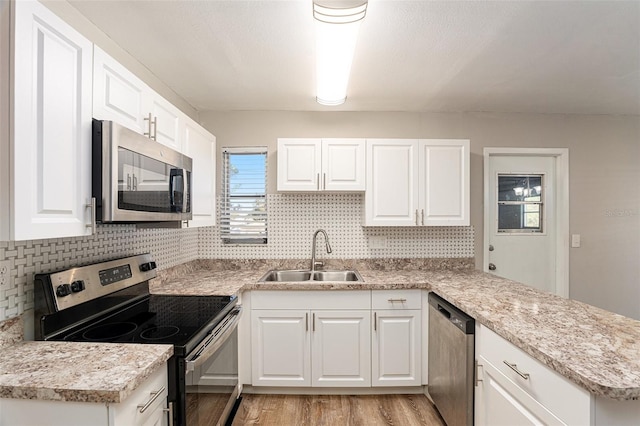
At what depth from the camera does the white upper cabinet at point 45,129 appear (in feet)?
3.10

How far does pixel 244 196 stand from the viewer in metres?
3.11

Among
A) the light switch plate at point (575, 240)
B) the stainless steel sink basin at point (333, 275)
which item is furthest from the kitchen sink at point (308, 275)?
the light switch plate at point (575, 240)

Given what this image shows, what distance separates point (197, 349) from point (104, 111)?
1081mm

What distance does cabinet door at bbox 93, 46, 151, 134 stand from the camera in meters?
1.28

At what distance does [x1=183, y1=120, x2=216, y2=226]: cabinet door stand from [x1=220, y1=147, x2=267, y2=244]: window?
422 millimetres

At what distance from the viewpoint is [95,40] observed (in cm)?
173

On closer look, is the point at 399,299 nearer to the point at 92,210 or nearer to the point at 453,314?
the point at 453,314

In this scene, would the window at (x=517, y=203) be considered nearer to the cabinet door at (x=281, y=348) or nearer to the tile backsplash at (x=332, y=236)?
the tile backsplash at (x=332, y=236)

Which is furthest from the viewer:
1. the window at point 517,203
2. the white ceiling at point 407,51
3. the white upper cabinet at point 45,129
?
the window at point 517,203

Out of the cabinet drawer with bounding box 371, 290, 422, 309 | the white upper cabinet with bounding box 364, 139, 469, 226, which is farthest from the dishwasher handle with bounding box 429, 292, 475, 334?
the white upper cabinet with bounding box 364, 139, 469, 226

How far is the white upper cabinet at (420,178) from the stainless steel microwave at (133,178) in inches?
62.7

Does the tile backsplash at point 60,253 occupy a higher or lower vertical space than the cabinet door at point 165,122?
lower

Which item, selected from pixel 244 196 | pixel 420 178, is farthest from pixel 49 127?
pixel 420 178

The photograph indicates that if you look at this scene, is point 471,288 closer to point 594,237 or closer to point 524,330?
point 524,330
